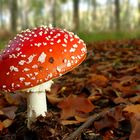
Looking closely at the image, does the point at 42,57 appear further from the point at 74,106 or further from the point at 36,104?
the point at 74,106

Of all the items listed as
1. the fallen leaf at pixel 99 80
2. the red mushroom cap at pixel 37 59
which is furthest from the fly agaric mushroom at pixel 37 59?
the fallen leaf at pixel 99 80

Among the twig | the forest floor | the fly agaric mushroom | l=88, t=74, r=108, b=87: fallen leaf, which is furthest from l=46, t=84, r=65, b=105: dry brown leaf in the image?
the twig

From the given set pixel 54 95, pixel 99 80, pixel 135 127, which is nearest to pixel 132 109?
pixel 135 127

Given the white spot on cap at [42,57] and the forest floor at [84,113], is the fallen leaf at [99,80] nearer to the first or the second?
the forest floor at [84,113]

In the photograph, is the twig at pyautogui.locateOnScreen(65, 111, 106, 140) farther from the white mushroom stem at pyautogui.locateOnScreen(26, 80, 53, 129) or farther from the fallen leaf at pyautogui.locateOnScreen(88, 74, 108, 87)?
the fallen leaf at pyautogui.locateOnScreen(88, 74, 108, 87)

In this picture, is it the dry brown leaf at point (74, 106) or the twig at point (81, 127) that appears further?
the dry brown leaf at point (74, 106)

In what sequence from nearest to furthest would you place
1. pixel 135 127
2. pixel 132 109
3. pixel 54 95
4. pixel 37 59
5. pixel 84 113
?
pixel 135 127
pixel 37 59
pixel 132 109
pixel 84 113
pixel 54 95

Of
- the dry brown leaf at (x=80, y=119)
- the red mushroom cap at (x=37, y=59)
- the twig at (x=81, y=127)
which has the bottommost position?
the dry brown leaf at (x=80, y=119)
